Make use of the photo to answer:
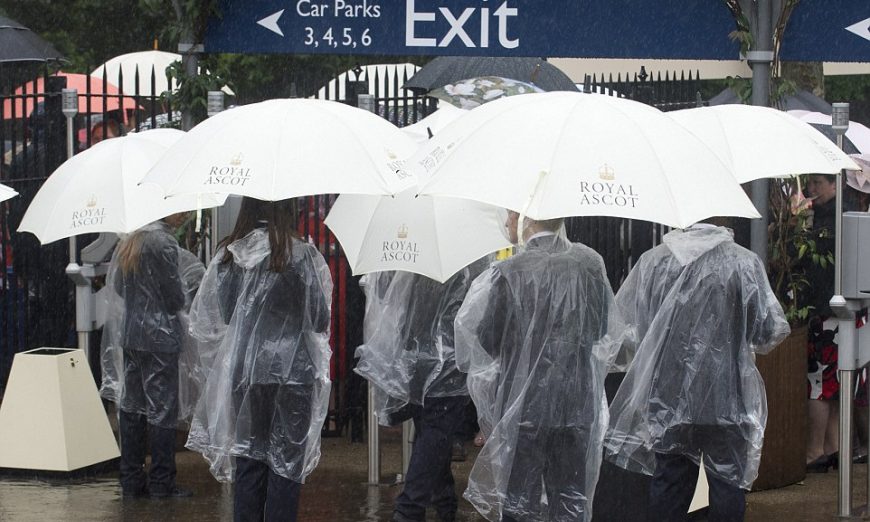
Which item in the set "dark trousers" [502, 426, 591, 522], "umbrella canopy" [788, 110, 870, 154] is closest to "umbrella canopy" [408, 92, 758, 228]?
"dark trousers" [502, 426, 591, 522]

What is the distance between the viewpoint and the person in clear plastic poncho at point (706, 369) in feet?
21.2

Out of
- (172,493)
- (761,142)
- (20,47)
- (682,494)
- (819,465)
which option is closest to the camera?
(682,494)

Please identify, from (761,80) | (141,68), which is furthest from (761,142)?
(141,68)

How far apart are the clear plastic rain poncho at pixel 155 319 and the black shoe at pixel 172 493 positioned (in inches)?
14.6

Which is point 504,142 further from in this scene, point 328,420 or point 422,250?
point 328,420

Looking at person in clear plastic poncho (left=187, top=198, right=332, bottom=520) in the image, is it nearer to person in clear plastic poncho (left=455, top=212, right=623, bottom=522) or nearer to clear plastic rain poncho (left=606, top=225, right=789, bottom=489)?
person in clear plastic poncho (left=455, top=212, right=623, bottom=522)

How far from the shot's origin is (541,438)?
243 inches

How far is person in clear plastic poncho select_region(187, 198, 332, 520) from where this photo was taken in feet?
21.4

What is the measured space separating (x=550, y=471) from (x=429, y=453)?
148 cm

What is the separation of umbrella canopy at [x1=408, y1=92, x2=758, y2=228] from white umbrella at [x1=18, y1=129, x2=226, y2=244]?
87.6 inches

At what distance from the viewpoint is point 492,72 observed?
11.9 metres

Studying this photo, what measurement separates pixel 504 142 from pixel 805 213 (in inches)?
147

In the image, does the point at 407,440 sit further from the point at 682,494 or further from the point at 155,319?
the point at 682,494

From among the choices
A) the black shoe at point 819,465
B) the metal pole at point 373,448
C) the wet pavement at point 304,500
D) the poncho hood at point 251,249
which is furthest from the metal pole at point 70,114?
the black shoe at point 819,465
